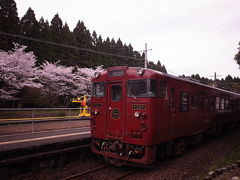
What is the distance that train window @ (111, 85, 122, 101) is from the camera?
6.69 metres

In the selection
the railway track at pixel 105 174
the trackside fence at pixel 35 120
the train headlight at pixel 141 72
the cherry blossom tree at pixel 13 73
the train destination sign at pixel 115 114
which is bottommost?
the railway track at pixel 105 174

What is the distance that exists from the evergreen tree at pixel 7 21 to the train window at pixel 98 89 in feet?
66.0

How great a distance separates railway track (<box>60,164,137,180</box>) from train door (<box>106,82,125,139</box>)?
1091 millimetres

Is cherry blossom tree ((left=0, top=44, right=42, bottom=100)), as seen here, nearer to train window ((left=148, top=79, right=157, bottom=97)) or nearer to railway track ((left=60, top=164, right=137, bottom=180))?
railway track ((left=60, top=164, right=137, bottom=180))

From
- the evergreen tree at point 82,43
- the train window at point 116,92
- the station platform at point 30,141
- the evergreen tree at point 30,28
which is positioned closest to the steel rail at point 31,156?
the station platform at point 30,141

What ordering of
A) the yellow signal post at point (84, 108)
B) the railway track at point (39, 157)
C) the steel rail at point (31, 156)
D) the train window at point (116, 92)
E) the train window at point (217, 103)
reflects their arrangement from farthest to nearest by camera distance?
1. the yellow signal post at point (84, 108)
2. the train window at point (217, 103)
3. the train window at point (116, 92)
4. the railway track at point (39, 157)
5. the steel rail at point (31, 156)

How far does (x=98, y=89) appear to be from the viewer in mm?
7227

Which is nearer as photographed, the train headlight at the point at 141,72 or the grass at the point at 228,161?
the train headlight at the point at 141,72

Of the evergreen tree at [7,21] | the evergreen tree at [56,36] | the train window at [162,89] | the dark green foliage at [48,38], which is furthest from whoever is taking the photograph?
the evergreen tree at [56,36]

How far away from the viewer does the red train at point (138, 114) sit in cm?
594

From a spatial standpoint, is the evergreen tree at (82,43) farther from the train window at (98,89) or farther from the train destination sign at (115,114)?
the train destination sign at (115,114)

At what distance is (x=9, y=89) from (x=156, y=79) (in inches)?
761

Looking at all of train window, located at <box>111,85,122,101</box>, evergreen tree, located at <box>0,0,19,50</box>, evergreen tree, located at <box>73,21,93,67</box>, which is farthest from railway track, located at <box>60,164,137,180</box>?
evergreen tree, located at <box>73,21,93,67</box>

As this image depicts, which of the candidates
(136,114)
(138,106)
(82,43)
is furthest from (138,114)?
(82,43)
